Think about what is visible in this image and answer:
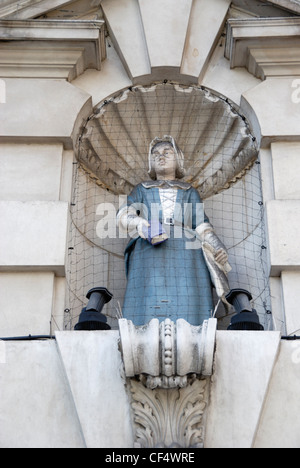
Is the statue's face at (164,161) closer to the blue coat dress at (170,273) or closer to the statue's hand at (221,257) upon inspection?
the blue coat dress at (170,273)

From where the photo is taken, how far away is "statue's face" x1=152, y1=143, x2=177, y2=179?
666 centimetres

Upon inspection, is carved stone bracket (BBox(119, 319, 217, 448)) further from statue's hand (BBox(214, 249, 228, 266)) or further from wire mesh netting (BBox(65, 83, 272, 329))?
statue's hand (BBox(214, 249, 228, 266))

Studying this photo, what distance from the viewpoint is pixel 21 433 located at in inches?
186

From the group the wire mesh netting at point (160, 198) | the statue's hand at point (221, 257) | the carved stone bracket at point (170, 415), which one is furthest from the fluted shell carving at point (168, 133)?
the carved stone bracket at point (170, 415)

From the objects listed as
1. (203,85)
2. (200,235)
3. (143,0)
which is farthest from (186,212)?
(143,0)

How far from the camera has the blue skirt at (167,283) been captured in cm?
568

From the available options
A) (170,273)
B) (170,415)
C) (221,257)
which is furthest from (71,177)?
(170,415)

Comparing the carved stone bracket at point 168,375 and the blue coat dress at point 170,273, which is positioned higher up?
the blue coat dress at point 170,273

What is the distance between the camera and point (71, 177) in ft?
20.8

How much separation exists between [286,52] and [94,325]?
2.92 metres

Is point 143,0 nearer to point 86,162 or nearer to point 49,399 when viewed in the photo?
point 86,162

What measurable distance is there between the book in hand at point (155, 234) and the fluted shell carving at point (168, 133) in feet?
3.57

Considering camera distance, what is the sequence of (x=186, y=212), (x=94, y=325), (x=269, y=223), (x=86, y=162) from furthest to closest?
(x=86, y=162) < (x=186, y=212) < (x=269, y=223) < (x=94, y=325)
